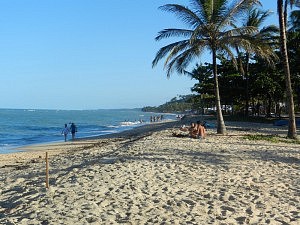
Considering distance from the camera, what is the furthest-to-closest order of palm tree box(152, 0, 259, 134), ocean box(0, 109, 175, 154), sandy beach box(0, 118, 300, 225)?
ocean box(0, 109, 175, 154), palm tree box(152, 0, 259, 134), sandy beach box(0, 118, 300, 225)

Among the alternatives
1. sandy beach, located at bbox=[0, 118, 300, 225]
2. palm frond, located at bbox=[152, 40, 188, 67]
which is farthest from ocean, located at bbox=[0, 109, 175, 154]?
sandy beach, located at bbox=[0, 118, 300, 225]

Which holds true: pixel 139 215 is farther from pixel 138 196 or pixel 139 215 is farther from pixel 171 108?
pixel 171 108

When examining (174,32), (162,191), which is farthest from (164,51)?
(162,191)

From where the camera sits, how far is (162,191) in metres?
8.12

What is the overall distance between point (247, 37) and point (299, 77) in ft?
60.3

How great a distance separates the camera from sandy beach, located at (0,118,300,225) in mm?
6573

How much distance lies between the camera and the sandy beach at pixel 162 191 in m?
6.57

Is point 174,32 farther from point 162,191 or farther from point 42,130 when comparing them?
point 42,130

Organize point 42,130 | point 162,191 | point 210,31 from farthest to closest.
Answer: point 42,130, point 210,31, point 162,191

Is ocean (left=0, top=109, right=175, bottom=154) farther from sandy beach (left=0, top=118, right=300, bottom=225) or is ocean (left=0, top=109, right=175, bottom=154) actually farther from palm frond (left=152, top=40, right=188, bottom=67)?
sandy beach (left=0, top=118, right=300, bottom=225)

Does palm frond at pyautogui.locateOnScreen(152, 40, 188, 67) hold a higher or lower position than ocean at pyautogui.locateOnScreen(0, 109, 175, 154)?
higher

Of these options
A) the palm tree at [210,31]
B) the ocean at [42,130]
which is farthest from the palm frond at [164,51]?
the ocean at [42,130]

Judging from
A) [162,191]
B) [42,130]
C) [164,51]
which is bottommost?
[42,130]

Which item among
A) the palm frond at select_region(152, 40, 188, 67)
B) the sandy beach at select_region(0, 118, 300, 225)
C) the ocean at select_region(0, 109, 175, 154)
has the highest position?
the palm frond at select_region(152, 40, 188, 67)
